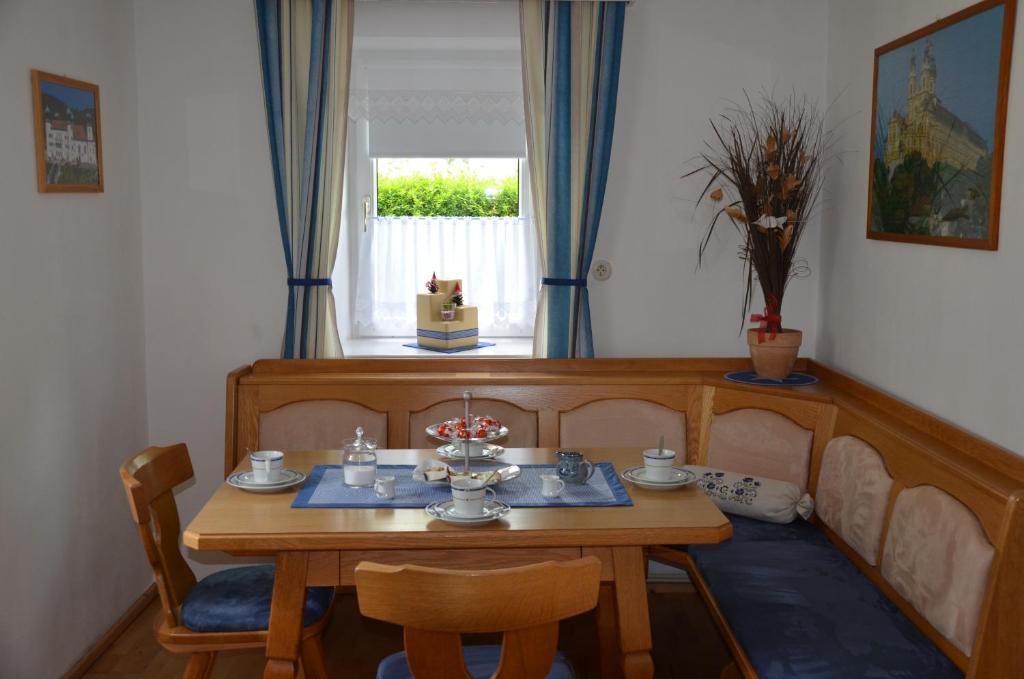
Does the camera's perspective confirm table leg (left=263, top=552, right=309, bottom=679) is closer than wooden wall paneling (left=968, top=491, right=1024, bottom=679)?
No

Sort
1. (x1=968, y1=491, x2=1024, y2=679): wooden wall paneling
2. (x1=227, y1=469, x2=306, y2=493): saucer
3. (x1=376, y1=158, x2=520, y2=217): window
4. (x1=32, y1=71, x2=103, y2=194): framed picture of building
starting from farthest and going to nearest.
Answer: (x1=376, y1=158, x2=520, y2=217): window
(x1=32, y1=71, x2=103, y2=194): framed picture of building
(x1=227, y1=469, x2=306, y2=493): saucer
(x1=968, y1=491, x2=1024, y2=679): wooden wall paneling

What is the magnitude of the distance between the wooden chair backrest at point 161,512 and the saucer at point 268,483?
22cm

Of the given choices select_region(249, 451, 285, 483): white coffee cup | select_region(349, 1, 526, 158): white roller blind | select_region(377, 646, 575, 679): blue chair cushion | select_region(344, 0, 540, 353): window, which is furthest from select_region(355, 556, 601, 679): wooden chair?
select_region(349, 1, 526, 158): white roller blind

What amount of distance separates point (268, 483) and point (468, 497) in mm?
587

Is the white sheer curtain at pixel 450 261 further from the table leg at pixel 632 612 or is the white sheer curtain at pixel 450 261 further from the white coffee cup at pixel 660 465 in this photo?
the table leg at pixel 632 612

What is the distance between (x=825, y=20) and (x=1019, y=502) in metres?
2.30

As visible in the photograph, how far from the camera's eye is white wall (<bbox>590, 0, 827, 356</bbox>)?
153 inches

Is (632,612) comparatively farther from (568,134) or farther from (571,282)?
(568,134)

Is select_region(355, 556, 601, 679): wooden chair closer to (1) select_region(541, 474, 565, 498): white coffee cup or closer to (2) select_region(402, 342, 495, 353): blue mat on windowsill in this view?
(1) select_region(541, 474, 565, 498): white coffee cup

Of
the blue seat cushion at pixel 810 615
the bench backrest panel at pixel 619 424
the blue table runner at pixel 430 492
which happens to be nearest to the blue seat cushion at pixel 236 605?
the blue table runner at pixel 430 492

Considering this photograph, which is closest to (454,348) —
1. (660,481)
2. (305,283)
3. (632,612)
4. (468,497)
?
(305,283)

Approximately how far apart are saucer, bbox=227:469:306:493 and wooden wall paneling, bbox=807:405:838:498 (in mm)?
1660

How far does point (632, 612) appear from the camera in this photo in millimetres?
2475

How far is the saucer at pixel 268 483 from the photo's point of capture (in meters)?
2.67
